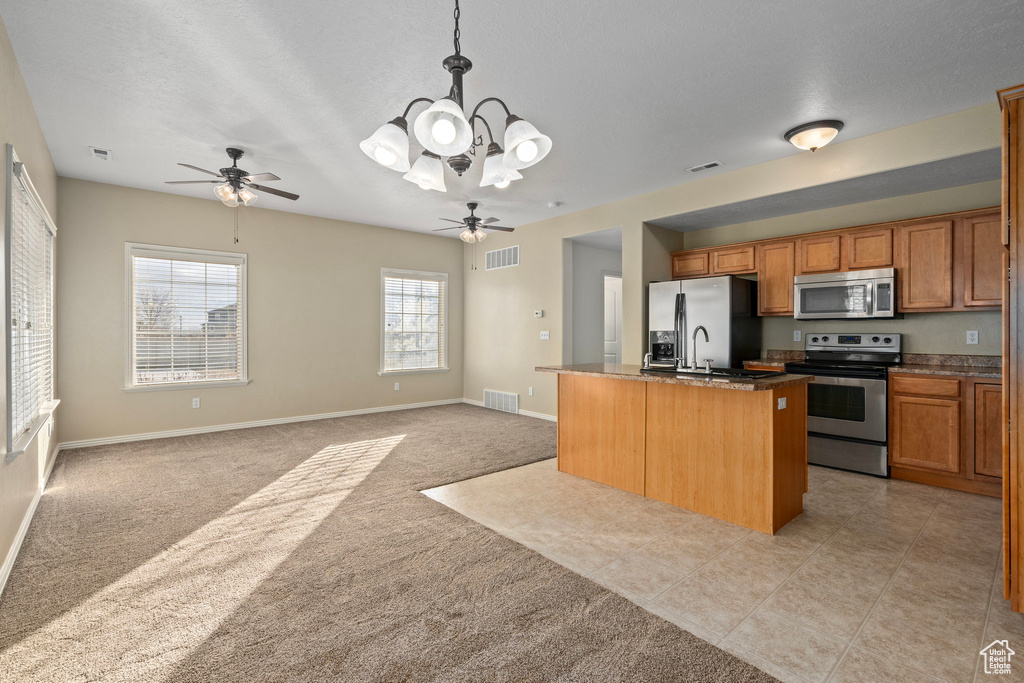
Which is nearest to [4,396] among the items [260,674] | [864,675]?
[260,674]

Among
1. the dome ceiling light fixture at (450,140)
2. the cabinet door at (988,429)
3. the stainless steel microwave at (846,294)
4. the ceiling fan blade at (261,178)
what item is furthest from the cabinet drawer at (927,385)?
the ceiling fan blade at (261,178)

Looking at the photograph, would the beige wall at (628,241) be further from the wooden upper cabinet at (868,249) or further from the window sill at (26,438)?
the window sill at (26,438)

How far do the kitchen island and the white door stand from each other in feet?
14.4

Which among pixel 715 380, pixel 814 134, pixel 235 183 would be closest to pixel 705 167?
pixel 814 134

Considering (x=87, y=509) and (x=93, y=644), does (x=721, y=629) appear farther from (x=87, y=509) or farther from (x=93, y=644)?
(x=87, y=509)

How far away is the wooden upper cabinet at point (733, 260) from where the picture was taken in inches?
201

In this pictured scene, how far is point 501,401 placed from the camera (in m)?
7.40

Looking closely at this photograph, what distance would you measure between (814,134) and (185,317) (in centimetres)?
654

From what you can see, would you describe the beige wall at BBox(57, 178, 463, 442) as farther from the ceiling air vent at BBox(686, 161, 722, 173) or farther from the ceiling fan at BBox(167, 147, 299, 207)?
the ceiling air vent at BBox(686, 161, 722, 173)

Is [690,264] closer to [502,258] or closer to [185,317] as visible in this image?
[502,258]

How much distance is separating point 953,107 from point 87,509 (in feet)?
21.5

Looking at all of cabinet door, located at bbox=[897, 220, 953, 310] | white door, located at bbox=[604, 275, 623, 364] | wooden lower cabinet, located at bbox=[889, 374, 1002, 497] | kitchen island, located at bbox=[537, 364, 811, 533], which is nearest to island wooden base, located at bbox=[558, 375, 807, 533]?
kitchen island, located at bbox=[537, 364, 811, 533]

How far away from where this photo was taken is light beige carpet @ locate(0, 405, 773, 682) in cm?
174

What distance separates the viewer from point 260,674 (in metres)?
1.68
